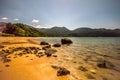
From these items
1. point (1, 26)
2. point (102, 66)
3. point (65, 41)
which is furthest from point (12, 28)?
point (102, 66)

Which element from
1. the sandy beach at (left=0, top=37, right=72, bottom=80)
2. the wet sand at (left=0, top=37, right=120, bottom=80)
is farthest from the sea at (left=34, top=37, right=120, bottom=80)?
the sandy beach at (left=0, top=37, right=72, bottom=80)

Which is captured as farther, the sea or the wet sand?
the sea

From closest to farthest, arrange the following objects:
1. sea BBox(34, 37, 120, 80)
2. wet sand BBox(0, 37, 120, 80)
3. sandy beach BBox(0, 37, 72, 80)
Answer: sandy beach BBox(0, 37, 72, 80), wet sand BBox(0, 37, 120, 80), sea BBox(34, 37, 120, 80)

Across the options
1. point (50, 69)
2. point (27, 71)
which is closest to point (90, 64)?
point (50, 69)

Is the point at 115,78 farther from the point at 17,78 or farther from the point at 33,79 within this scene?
the point at 17,78

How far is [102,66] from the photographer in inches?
376

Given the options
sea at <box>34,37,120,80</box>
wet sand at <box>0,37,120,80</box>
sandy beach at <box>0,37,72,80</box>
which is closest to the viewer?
sandy beach at <box>0,37,72,80</box>

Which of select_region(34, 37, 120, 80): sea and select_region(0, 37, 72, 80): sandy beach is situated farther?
select_region(34, 37, 120, 80): sea

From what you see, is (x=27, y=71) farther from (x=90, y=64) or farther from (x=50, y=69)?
(x=90, y=64)

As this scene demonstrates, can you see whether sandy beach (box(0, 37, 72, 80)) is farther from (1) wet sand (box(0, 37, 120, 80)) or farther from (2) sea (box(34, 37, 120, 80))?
(2) sea (box(34, 37, 120, 80))

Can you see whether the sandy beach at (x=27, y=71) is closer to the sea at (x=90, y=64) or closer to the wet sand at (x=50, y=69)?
the wet sand at (x=50, y=69)

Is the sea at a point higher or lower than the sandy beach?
lower

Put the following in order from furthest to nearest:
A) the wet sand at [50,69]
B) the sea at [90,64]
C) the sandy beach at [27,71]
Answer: the sea at [90,64] < the wet sand at [50,69] < the sandy beach at [27,71]

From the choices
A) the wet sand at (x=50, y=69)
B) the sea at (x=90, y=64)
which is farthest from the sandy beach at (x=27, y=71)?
the sea at (x=90, y=64)
